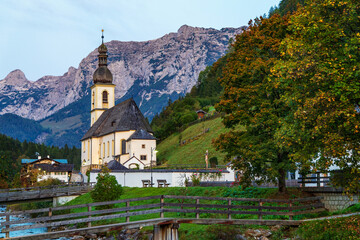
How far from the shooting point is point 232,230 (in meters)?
25.8

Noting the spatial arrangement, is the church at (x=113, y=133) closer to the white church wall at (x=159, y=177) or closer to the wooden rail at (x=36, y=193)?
the white church wall at (x=159, y=177)

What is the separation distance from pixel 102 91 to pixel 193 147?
32.0m

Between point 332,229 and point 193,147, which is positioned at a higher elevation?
point 193,147

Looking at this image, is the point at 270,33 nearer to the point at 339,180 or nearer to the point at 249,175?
the point at 249,175

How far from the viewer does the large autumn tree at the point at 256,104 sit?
2806 centimetres

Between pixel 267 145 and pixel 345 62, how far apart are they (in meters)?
8.60

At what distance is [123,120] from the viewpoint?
3679 inches

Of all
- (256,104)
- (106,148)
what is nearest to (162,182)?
(256,104)

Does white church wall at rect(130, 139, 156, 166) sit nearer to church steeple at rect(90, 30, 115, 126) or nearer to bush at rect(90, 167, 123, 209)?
church steeple at rect(90, 30, 115, 126)

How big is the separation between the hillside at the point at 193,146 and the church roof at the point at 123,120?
8523 mm

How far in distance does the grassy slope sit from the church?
291 inches

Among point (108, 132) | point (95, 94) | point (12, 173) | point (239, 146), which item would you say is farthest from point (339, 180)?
point (12, 173)

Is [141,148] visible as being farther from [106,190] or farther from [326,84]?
[326,84]

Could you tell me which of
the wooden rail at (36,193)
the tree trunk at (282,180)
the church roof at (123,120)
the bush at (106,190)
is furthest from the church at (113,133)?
the tree trunk at (282,180)
